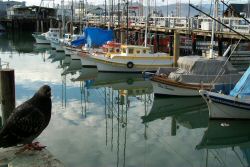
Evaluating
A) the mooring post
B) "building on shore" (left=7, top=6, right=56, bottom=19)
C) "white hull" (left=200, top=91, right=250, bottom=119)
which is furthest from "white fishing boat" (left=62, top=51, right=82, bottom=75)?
"building on shore" (left=7, top=6, right=56, bottom=19)

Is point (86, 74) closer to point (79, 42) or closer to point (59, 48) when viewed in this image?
point (79, 42)

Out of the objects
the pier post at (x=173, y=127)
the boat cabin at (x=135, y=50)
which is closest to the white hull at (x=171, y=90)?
the pier post at (x=173, y=127)

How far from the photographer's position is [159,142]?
55.9 feet

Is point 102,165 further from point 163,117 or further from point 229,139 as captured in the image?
point 163,117

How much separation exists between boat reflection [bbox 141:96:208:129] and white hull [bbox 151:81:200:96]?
0.30 metres

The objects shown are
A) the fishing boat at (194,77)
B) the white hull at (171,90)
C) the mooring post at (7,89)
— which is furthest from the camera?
the white hull at (171,90)

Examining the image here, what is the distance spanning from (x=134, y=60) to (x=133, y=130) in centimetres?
1614

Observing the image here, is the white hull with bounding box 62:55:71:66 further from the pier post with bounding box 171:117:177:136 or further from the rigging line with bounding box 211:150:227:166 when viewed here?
the rigging line with bounding box 211:150:227:166

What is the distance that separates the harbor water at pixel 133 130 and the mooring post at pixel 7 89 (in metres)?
2.23

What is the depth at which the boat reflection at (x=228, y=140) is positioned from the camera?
51.6ft

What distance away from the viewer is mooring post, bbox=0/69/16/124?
523 inches

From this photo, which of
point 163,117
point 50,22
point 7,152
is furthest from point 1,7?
point 7,152

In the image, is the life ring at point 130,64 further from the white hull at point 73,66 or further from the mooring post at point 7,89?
the mooring post at point 7,89

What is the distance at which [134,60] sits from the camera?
34344mm
